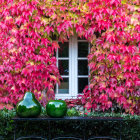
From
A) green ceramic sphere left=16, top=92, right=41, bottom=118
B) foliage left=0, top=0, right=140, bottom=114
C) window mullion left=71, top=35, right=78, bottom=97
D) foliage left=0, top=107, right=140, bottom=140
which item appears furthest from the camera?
window mullion left=71, top=35, right=78, bottom=97

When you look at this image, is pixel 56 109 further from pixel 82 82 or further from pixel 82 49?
pixel 82 49

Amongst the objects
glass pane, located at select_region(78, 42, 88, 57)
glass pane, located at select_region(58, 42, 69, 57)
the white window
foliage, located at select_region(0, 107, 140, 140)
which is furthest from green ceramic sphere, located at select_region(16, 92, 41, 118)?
glass pane, located at select_region(78, 42, 88, 57)

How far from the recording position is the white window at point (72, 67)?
3971 millimetres

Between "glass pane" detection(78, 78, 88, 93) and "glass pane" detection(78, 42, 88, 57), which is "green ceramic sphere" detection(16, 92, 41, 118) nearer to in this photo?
"glass pane" detection(78, 78, 88, 93)

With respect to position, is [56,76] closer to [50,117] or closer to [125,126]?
[50,117]

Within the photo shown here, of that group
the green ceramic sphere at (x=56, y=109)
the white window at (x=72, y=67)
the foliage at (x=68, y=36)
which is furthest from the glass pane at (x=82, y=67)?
the green ceramic sphere at (x=56, y=109)

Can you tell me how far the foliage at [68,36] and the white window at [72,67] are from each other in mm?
331

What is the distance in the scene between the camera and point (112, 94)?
3.59m

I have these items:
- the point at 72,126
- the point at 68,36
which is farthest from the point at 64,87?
the point at 68,36

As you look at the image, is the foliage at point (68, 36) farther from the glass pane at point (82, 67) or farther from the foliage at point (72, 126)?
the glass pane at point (82, 67)

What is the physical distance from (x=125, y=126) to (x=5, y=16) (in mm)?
2423

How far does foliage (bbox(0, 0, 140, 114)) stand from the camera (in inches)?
141

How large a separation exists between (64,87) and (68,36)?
2.90 ft

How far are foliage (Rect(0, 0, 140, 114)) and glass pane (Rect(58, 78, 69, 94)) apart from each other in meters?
0.34
